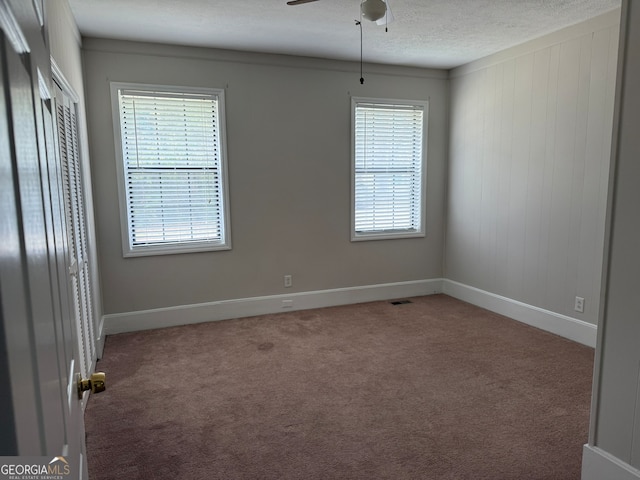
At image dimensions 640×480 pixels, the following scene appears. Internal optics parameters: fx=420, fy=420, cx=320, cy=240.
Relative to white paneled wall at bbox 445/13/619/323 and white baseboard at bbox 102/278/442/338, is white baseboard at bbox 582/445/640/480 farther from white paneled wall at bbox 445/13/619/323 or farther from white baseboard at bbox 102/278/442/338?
white baseboard at bbox 102/278/442/338

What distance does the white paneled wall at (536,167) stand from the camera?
345 centimetres

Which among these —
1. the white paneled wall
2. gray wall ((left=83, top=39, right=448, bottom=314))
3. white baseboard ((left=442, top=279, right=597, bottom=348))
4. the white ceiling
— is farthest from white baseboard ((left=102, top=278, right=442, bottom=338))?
the white ceiling

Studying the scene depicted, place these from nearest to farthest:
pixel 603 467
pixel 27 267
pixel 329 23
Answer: pixel 27 267 → pixel 603 467 → pixel 329 23

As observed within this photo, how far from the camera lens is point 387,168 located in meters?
4.98

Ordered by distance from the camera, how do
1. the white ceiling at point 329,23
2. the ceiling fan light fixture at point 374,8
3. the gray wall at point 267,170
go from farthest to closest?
the gray wall at point 267,170
the white ceiling at point 329,23
the ceiling fan light fixture at point 374,8

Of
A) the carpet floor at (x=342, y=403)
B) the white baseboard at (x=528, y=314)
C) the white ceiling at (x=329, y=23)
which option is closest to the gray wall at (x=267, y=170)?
the white ceiling at (x=329, y=23)

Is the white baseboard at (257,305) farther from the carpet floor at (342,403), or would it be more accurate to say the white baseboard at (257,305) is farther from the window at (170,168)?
the window at (170,168)

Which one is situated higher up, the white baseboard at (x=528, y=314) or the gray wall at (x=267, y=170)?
the gray wall at (x=267, y=170)

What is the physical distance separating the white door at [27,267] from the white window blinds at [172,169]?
3.34 m

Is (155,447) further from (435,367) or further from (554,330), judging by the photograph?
(554,330)

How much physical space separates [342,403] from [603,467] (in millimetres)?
1419

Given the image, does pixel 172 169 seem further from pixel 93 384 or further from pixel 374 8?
pixel 93 384

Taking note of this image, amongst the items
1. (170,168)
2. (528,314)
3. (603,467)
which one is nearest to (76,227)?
(170,168)

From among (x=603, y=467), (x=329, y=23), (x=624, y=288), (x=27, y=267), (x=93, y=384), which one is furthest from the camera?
(x=329, y=23)
